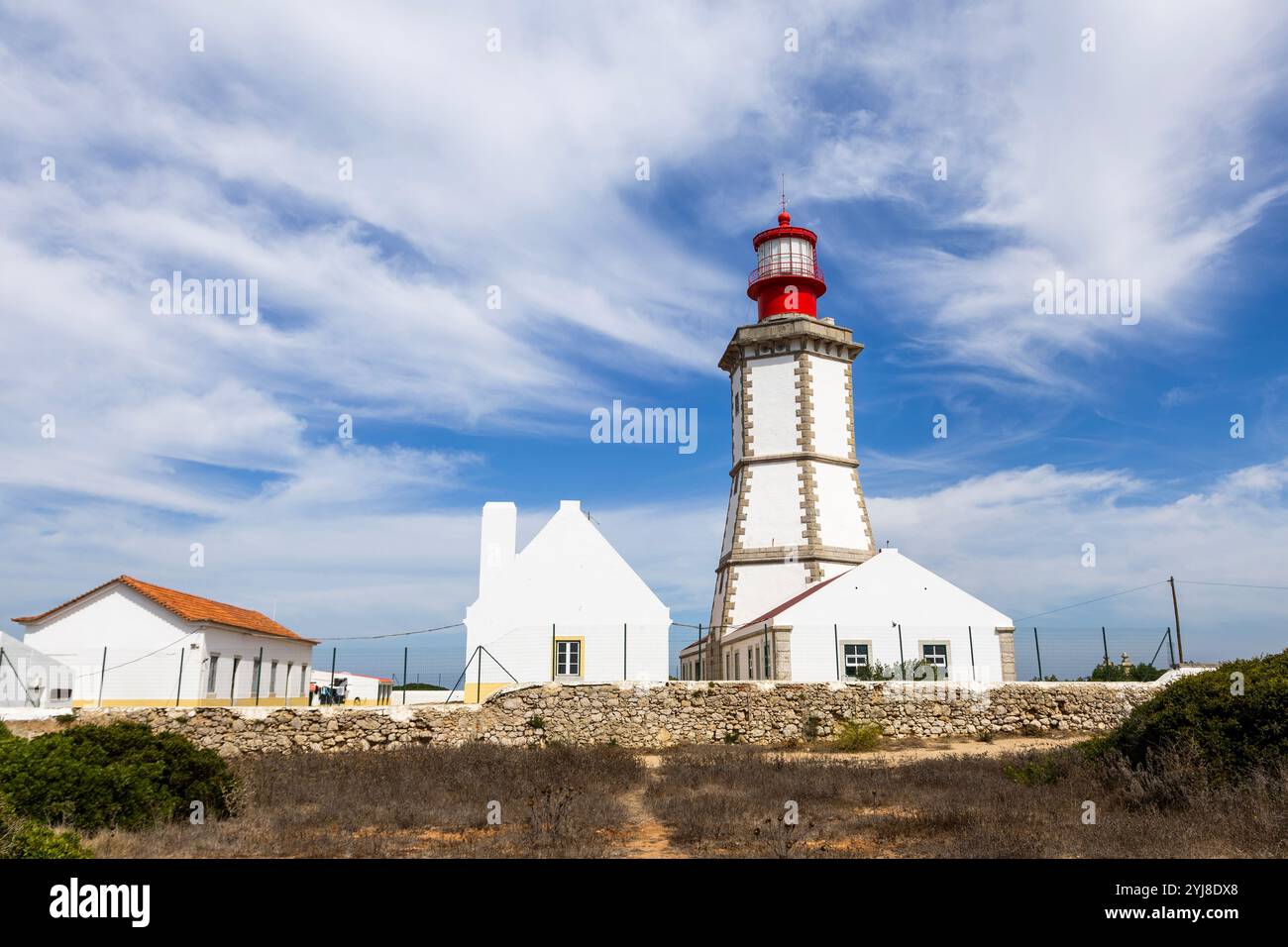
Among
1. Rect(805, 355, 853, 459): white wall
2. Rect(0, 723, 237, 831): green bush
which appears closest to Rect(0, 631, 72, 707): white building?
Rect(0, 723, 237, 831): green bush

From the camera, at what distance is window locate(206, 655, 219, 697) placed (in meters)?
25.0

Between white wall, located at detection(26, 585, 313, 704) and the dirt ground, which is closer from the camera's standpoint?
the dirt ground

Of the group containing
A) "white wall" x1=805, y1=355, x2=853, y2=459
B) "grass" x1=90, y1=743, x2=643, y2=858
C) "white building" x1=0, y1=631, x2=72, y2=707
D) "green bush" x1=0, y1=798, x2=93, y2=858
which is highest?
"white wall" x1=805, y1=355, x2=853, y2=459

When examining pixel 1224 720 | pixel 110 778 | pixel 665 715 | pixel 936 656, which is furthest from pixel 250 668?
pixel 1224 720

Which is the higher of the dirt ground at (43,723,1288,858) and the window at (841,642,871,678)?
the window at (841,642,871,678)

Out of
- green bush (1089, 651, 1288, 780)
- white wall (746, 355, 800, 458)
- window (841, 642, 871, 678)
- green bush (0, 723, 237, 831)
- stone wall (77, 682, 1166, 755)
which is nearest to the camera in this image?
green bush (0, 723, 237, 831)

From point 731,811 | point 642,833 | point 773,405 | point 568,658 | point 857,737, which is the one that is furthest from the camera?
point 773,405

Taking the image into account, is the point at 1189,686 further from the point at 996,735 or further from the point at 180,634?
the point at 180,634

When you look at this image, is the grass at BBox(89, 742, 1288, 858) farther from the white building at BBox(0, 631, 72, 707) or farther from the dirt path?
the white building at BBox(0, 631, 72, 707)

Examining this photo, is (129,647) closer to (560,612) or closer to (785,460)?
(560,612)

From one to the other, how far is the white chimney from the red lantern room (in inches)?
566

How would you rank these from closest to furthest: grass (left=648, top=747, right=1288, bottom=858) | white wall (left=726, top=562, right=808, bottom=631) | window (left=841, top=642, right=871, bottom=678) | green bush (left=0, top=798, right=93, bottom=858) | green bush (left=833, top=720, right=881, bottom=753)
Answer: green bush (left=0, top=798, right=93, bottom=858)
grass (left=648, top=747, right=1288, bottom=858)
green bush (left=833, top=720, right=881, bottom=753)
window (left=841, top=642, right=871, bottom=678)
white wall (left=726, top=562, right=808, bottom=631)

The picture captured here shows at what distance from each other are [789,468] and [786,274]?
27.0 feet

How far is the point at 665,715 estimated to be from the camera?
799 inches
